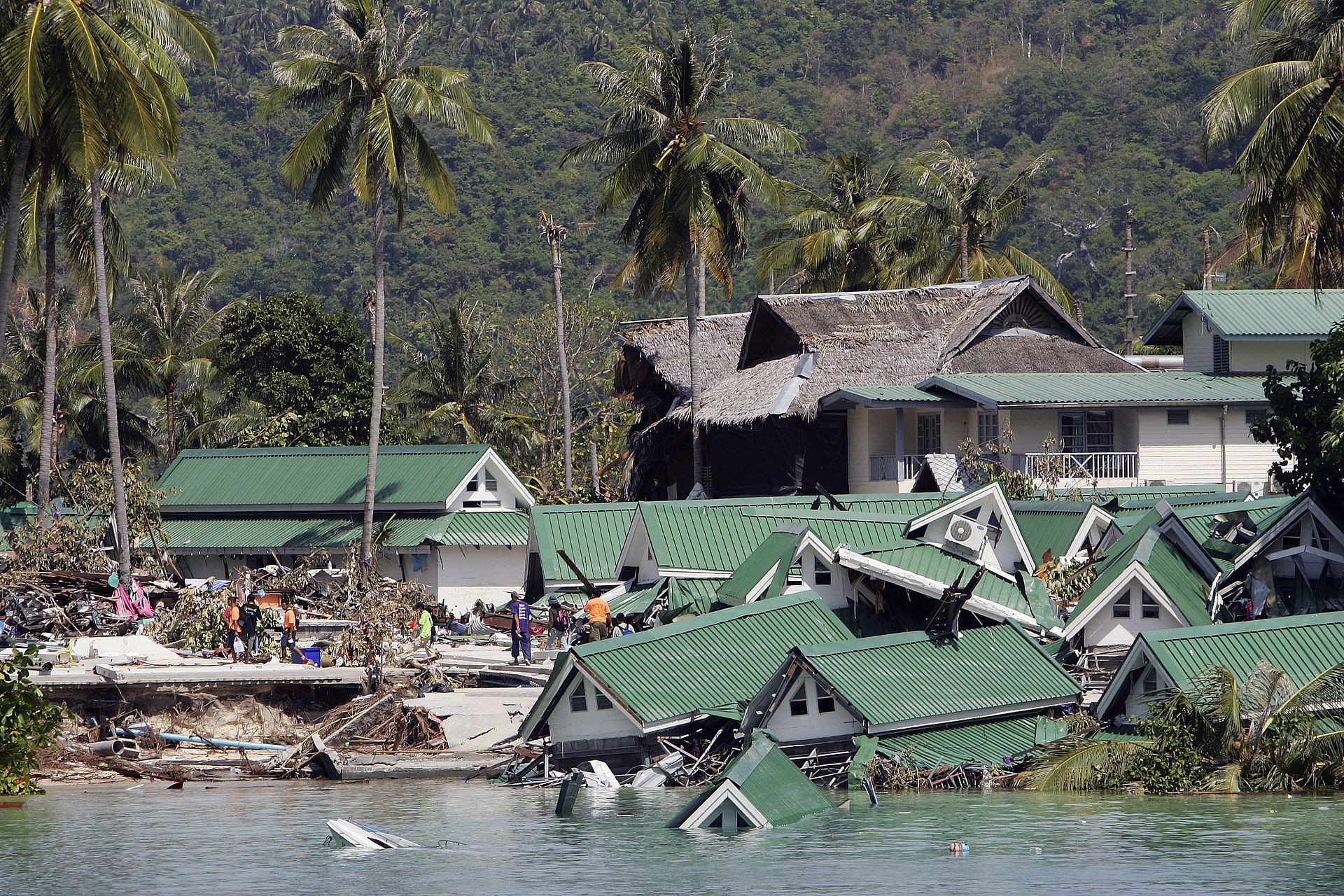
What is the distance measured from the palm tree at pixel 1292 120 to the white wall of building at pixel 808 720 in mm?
12186

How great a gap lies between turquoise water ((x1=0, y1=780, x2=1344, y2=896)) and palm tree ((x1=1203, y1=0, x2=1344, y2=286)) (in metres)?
11.3

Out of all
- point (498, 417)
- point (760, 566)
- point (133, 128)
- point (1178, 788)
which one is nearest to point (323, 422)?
point (498, 417)

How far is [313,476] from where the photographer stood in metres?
50.0

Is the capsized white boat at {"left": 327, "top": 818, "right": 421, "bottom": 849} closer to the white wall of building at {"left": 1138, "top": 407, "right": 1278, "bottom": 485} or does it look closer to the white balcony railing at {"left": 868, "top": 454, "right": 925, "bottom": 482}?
the white balcony railing at {"left": 868, "top": 454, "right": 925, "bottom": 482}

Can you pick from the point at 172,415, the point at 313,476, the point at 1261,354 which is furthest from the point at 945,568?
the point at 172,415

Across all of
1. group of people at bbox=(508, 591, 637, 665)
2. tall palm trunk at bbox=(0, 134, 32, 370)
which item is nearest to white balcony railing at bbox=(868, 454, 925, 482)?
group of people at bbox=(508, 591, 637, 665)

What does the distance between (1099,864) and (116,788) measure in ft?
51.6

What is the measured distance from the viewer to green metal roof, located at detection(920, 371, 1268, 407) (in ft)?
145

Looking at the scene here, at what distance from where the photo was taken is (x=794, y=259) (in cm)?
5912

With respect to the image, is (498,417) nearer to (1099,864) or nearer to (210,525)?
(210,525)

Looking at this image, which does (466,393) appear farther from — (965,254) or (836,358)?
(836,358)

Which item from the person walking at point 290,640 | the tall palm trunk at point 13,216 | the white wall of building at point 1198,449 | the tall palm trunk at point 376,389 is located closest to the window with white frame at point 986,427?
the white wall of building at point 1198,449

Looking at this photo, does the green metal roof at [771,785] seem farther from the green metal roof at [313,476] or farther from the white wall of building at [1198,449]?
the green metal roof at [313,476]

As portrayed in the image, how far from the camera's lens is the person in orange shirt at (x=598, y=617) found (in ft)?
102
